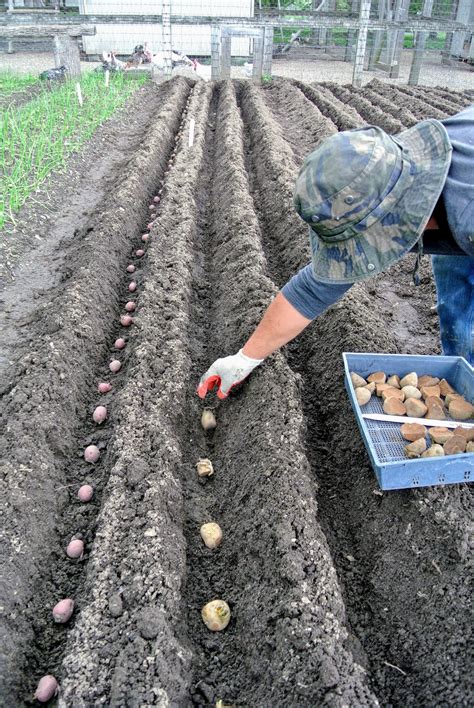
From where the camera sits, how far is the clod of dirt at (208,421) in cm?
270

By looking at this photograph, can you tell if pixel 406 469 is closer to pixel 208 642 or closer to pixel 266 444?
pixel 266 444

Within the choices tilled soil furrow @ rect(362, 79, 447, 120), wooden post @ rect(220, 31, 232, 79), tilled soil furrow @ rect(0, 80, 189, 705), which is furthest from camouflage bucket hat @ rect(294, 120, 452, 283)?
wooden post @ rect(220, 31, 232, 79)

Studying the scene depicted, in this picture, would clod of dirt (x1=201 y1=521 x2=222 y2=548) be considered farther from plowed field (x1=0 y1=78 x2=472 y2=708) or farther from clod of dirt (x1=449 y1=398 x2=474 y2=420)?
clod of dirt (x1=449 y1=398 x2=474 y2=420)

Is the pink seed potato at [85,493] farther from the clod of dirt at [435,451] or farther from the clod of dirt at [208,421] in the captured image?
the clod of dirt at [435,451]

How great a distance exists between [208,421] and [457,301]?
1.24m

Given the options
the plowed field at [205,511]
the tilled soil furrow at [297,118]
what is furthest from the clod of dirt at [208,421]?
the tilled soil furrow at [297,118]

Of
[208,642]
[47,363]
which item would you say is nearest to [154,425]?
[47,363]

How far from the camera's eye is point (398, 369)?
2424mm

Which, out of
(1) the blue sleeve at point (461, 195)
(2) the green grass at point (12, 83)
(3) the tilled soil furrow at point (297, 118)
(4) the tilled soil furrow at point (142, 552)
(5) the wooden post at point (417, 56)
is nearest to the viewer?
(4) the tilled soil furrow at point (142, 552)

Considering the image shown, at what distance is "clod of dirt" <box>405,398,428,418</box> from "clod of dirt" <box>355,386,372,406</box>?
15 cm

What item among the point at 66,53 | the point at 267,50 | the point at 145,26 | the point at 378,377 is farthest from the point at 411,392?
the point at 145,26

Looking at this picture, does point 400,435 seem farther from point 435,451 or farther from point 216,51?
point 216,51

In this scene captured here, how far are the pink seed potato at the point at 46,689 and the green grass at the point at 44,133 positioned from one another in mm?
3351

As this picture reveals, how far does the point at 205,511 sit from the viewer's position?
90.8 inches
